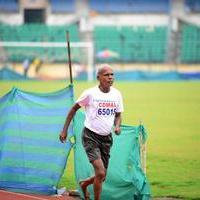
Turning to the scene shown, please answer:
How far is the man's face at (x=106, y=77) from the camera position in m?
8.39

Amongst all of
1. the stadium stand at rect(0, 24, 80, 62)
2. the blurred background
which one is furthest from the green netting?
the stadium stand at rect(0, 24, 80, 62)

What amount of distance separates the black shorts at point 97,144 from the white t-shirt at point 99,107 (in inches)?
2.8

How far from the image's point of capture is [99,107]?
27.7 feet

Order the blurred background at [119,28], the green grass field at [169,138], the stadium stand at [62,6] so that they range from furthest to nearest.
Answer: the stadium stand at [62,6], the blurred background at [119,28], the green grass field at [169,138]

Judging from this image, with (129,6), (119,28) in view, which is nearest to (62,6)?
(119,28)

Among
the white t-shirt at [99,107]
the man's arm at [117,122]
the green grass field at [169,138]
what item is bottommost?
the green grass field at [169,138]

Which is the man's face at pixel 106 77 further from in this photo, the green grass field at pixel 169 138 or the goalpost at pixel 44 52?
the goalpost at pixel 44 52

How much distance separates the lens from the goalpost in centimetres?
4903

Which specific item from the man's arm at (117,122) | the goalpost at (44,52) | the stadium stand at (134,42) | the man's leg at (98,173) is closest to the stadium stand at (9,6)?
the stadium stand at (134,42)

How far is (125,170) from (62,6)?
5104 cm

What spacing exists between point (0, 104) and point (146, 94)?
23803 millimetres

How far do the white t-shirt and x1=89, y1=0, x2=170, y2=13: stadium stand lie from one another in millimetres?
51519

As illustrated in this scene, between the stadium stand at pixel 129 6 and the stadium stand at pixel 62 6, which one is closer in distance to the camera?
the stadium stand at pixel 62 6

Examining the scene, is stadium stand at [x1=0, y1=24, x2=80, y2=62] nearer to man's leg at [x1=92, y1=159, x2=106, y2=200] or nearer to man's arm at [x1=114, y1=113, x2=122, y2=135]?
man's arm at [x1=114, y1=113, x2=122, y2=135]
